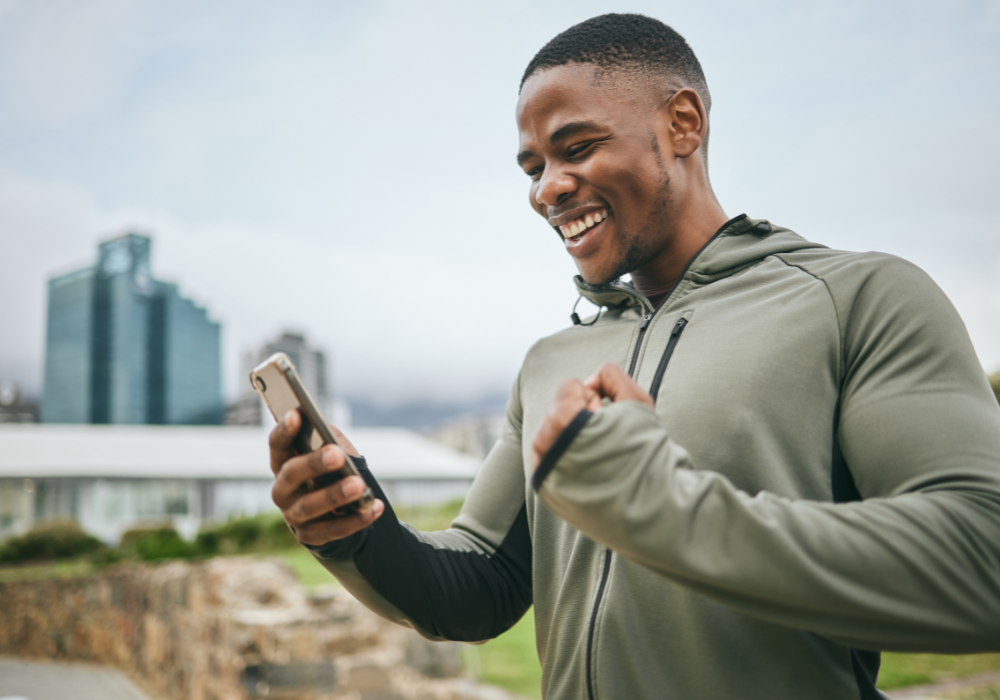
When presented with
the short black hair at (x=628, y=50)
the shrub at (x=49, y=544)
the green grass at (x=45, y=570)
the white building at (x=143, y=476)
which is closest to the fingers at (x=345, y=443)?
the short black hair at (x=628, y=50)

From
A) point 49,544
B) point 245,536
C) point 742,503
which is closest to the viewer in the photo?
point 742,503

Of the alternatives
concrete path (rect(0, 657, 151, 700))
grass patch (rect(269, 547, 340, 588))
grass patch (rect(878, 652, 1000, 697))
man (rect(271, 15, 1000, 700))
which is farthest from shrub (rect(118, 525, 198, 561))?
man (rect(271, 15, 1000, 700))

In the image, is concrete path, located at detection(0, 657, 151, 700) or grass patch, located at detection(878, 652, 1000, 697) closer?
grass patch, located at detection(878, 652, 1000, 697)

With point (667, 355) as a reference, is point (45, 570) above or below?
below

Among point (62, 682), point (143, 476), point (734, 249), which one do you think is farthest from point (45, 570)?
point (734, 249)

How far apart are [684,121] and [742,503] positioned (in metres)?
0.91

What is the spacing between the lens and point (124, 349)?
33031mm

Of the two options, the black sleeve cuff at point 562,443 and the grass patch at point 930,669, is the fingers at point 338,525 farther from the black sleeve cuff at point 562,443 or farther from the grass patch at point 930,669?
the grass patch at point 930,669

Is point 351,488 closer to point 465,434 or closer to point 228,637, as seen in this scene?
point 228,637

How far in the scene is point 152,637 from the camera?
8.68 metres

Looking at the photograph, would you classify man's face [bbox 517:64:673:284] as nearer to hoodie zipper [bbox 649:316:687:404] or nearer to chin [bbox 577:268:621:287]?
chin [bbox 577:268:621:287]

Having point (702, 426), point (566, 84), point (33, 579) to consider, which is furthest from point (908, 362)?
point (33, 579)

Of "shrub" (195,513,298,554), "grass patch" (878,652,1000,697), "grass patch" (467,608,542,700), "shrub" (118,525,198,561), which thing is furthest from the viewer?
"shrub" (195,513,298,554)

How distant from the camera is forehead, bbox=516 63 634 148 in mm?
1331
